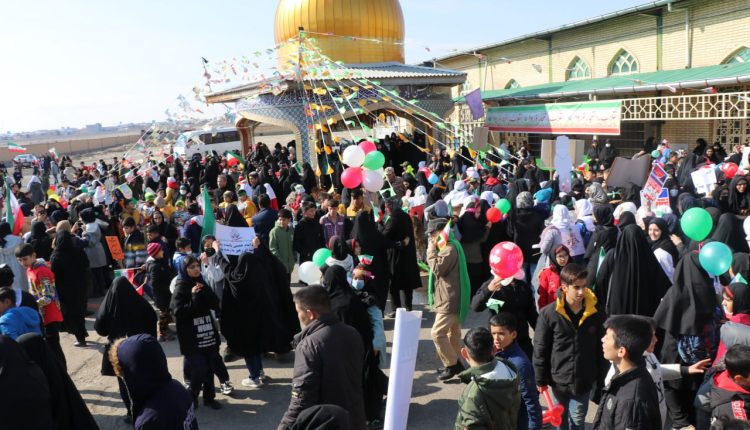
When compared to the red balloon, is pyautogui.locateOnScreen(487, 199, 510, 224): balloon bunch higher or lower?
lower

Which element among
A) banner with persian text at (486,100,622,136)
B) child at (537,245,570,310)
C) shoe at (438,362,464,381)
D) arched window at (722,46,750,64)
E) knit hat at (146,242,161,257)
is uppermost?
arched window at (722,46,750,64)

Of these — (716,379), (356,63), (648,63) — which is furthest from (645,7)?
(716,379)

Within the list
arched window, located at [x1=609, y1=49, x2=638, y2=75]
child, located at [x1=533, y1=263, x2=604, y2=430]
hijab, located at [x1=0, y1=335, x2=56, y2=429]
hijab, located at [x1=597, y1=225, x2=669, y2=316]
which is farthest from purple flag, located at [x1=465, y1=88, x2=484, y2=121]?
hijab, located at [x1=0, y1=335, x2=56, y2=429]

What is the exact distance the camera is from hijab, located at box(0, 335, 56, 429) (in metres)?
3.10

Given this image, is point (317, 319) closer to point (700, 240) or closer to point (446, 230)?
point (446, 230)

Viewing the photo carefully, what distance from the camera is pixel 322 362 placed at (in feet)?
11.0

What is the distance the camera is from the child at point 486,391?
2975 mm

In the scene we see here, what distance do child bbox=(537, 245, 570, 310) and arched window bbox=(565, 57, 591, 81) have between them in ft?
61.0

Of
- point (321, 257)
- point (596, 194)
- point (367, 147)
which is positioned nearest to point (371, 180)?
point (367, 147)

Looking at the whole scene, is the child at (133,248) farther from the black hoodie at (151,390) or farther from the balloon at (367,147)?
the black hoodie at (151,390)

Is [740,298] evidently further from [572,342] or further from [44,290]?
[44,290]

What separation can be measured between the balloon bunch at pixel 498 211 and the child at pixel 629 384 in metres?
4.22

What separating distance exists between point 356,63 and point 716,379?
17.9 metres

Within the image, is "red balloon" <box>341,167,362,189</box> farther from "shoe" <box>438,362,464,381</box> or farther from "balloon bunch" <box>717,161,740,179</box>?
"balloon bunch" <box>717,161,740,179</box>
